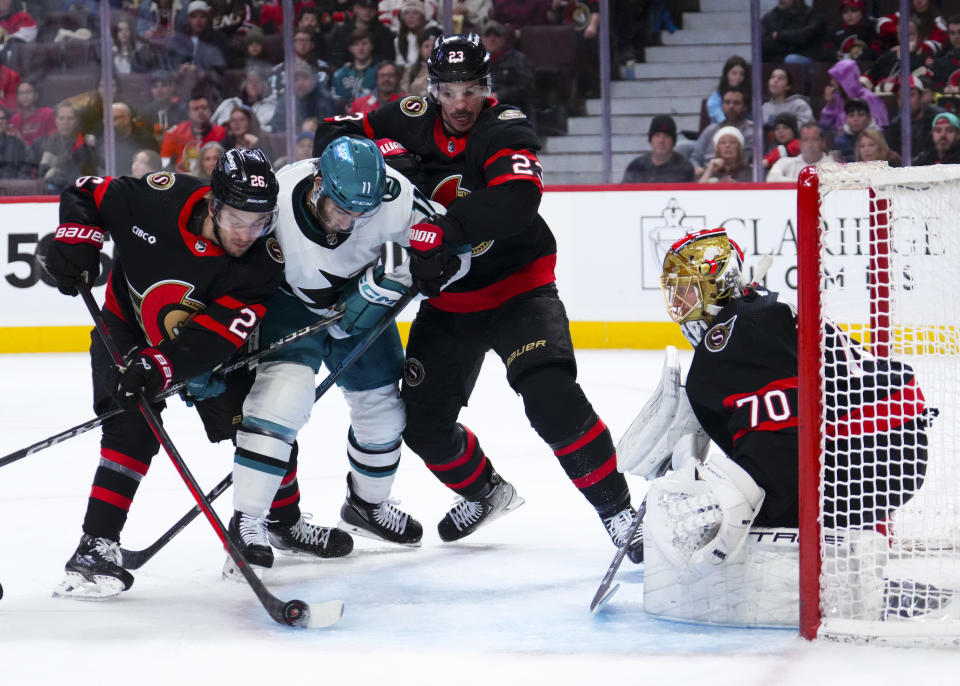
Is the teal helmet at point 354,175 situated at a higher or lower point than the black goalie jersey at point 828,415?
higher

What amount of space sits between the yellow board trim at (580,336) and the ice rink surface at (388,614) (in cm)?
232

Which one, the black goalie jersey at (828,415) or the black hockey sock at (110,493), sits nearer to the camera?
the black goalie jersey at (828,415)

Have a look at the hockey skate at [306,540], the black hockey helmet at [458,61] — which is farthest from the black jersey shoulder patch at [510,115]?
the hockey skate at [306,540]

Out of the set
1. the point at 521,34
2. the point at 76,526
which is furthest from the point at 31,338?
the point at 76,526

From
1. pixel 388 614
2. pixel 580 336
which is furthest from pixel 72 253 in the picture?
pixel 580 336

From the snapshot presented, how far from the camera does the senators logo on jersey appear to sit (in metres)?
2.68

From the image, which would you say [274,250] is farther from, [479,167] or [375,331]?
[479,167]

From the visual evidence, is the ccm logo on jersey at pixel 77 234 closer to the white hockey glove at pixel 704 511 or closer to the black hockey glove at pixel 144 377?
the black hockey glove at pixel 144 377

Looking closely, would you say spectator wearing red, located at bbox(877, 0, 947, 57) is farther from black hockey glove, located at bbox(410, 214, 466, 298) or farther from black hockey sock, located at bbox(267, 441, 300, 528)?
black hockey sock, located at bbox(267, 441, 300, 528)

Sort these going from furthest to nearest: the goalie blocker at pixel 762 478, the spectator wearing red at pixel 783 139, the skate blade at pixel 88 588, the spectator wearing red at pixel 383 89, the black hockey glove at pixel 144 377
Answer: the spectator wearing red at pixel 383 89
the spectator wearing red at pixel 783 139
the skate blade at pixel 88 588
the black hockey glove at pixel 144 377
the goalie blocker at pixel 762 478

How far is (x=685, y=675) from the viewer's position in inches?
85.3

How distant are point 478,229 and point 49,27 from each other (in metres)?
4.53

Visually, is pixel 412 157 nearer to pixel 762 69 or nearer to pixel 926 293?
pixel 926 293

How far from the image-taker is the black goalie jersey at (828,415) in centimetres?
235
